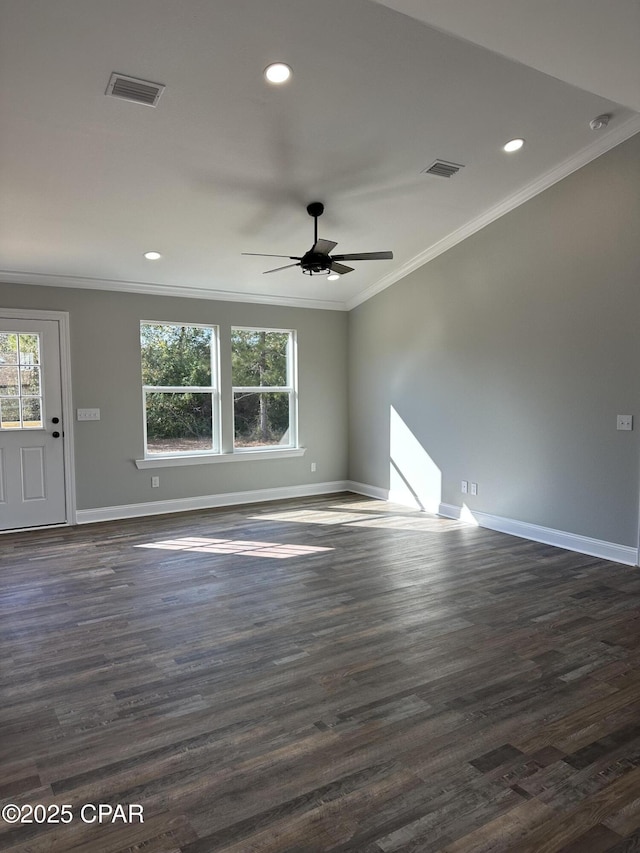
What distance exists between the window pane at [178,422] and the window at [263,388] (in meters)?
0.38

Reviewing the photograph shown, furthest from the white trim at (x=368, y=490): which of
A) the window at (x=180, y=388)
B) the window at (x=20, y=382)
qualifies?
the window at (x=20, y=382)

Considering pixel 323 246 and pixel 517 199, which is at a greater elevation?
pixel 517 199

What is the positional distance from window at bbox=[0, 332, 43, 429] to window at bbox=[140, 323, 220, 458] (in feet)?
3.61

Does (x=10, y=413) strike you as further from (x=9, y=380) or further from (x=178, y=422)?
(x=178, y=422)

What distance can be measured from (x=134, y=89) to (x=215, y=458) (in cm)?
419

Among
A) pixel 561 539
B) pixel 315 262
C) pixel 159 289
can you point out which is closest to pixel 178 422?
pixel 159 289

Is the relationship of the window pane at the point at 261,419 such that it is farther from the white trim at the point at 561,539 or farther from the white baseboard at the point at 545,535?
the white trim at the point at 561,539

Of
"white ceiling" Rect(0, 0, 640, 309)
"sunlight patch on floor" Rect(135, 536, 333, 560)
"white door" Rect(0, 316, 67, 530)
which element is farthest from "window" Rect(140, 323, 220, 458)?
"sunlight patch on floor" Rect(135, 536, 333, 560)

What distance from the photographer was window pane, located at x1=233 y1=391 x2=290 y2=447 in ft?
22.7

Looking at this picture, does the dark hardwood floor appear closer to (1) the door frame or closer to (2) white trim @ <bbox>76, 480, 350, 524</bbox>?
(1) the door frame

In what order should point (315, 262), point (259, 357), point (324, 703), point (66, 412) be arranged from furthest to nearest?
point (259, 357) → point (66, 412) → point (315, 262) → point (324, 703)

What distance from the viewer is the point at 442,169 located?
14.7ft

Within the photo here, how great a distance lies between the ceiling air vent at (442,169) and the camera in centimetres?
439

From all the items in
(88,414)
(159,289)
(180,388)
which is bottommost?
(88,414)
